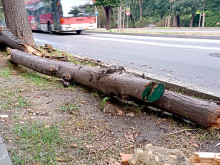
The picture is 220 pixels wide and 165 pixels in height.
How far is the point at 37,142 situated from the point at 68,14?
56.4 feet

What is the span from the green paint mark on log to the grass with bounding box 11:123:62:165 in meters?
1.20

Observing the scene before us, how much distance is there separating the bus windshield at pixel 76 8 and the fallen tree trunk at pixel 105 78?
13.7 meters

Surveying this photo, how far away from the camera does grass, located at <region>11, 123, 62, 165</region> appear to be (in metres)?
2.03

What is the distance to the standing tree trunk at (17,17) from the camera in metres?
7.09

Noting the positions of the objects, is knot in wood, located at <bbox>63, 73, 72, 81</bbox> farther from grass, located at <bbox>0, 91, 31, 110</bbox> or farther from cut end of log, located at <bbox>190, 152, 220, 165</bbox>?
cut end of log, located at <bbox>190, 152, 220, 165</bbox>

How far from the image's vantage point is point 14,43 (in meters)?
6.25

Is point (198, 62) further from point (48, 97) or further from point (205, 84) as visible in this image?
point (48, 97)

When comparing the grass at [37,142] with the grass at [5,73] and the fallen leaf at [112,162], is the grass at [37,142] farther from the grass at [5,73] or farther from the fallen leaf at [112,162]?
the grass at [5,73]

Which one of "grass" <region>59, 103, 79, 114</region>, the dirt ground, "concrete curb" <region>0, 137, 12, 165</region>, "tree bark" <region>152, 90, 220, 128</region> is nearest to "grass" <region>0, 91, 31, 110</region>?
the dirt ground

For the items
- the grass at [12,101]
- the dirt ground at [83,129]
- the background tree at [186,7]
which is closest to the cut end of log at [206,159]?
the dirt ground at [83,129]

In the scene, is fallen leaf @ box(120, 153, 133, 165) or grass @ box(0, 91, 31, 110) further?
grass @ box(0, 91, 31, 110)

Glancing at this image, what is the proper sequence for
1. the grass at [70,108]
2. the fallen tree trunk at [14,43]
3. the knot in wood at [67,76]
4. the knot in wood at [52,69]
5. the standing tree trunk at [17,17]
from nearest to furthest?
the grass at [70,108]
the knot in wood at [67,76]
the knot in wood at [52,69]
the fallen tree trunk at [14,43]
the standing tree trunk at [17,17]

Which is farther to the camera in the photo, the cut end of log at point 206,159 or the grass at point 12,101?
the grass at point 12,101

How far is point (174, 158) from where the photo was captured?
6.12 feet
